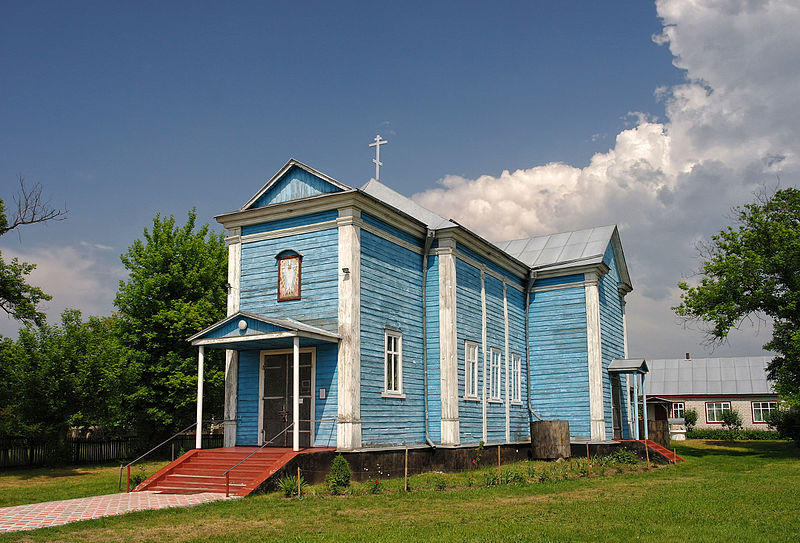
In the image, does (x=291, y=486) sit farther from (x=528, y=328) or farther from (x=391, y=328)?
(x=528, y=328)

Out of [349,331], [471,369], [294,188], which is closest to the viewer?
[349,331]

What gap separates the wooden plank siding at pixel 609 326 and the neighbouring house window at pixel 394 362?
32.0 feet

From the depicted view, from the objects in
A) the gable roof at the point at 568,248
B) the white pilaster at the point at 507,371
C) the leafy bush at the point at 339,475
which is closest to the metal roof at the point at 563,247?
the gable roof at the point at 568,248

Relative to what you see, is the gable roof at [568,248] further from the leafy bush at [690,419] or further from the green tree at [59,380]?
the leafy bush at [690,419]

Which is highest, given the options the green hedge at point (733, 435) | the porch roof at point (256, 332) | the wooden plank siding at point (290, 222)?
the wooden plank siding at point (290, 222)

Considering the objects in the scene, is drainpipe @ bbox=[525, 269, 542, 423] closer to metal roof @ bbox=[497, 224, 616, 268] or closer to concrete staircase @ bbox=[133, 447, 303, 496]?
metal roof @ bbox=[497, 224, 616, 268]

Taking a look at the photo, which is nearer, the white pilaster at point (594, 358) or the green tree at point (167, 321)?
the white pilaster at point (594, 358)

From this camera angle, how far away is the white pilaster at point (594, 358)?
81.3 ft

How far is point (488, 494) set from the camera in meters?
15.2

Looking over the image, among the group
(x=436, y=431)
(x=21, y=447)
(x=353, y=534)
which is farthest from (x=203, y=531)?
(x=21, y=447)

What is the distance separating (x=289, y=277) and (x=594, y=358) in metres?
12.2

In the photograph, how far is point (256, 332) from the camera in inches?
663

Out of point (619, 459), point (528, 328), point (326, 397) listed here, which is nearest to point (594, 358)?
point (528, 328)

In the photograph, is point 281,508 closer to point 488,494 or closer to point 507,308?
point 488,494
